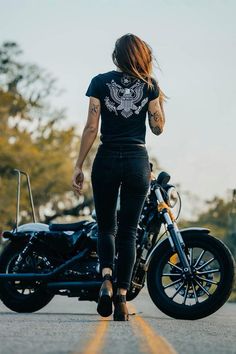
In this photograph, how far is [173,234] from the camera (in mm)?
8648

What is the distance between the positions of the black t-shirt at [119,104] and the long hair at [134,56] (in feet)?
0.23

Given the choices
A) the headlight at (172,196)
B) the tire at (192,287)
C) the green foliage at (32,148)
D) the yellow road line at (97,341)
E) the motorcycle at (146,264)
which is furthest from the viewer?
the green foliage at (32,148)

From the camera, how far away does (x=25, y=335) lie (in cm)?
633

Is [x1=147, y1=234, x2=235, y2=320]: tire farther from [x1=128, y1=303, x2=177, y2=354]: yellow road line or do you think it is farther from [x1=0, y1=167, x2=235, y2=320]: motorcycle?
[x1=128, y1=303, x2=177, y2=354]: yellow road line

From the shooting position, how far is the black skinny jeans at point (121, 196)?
7.94 metres

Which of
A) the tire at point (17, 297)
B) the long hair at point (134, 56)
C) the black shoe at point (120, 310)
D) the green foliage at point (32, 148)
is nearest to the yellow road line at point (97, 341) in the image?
the black shoe at point (120, 310)

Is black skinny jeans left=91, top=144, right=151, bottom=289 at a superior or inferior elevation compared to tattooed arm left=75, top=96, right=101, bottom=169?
inferior

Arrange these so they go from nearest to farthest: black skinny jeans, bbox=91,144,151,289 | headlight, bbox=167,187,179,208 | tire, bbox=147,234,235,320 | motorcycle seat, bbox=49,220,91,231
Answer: black skinny jeans, bbox=91,144,151,289 → tire, bbox=147,234,235,320 → headlight, bbox=167,187,179,208 → motorcycle seat, bbox=49,220,91,231

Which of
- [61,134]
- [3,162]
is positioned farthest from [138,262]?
[61,134]

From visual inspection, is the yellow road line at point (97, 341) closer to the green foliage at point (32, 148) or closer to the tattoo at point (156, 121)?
the tattoo at point (156, 121)

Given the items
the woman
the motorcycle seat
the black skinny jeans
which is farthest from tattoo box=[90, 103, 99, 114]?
the motorcycle seat

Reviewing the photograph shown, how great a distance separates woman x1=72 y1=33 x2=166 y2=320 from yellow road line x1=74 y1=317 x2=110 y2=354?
0.87 meters

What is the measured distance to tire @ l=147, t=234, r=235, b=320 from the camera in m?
8.41

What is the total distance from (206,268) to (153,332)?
1898mm
